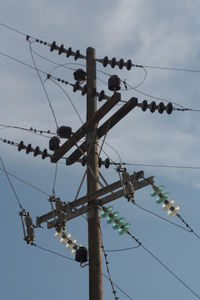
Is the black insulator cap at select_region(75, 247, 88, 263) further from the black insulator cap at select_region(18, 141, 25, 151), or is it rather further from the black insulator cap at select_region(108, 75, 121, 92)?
the black insulator cap at select_region(18, 141, 25, 151)

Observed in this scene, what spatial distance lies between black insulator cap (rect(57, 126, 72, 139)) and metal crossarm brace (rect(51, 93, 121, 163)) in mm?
441

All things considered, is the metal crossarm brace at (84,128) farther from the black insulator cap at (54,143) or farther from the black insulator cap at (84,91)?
the black insulator cap at (84,91)

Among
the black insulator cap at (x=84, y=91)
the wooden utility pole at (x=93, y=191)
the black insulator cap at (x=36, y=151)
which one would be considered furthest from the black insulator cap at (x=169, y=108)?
the black insulator cap at (x=36, y=151)

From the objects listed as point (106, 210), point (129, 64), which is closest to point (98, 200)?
point (106, 210)

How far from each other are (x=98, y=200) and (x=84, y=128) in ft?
5.32

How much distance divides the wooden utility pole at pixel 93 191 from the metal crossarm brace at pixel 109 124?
7.3 inches

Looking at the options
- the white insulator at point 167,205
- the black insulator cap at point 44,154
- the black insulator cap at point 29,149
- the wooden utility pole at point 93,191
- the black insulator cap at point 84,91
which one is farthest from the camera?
the black insulator cap at point 29,149

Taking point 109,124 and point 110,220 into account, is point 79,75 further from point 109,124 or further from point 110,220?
point 110,220

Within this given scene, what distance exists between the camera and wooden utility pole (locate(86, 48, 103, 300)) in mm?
11844

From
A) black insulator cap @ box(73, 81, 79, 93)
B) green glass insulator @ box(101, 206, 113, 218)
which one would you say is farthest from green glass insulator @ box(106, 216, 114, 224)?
black insulator cap @ box(73, 81, 79, 93)

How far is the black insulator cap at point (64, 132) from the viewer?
1427 cm

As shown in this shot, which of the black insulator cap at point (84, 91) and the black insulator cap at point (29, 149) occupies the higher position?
the black insulator cap at point (84, 91)

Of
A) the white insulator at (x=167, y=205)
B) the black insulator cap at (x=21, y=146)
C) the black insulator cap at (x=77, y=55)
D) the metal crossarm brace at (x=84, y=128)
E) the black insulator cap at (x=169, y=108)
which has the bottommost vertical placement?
the white insulator at (x=167, y=205)

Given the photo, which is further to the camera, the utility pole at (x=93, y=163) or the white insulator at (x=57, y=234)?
the white insulator at (x=57, y=234)
